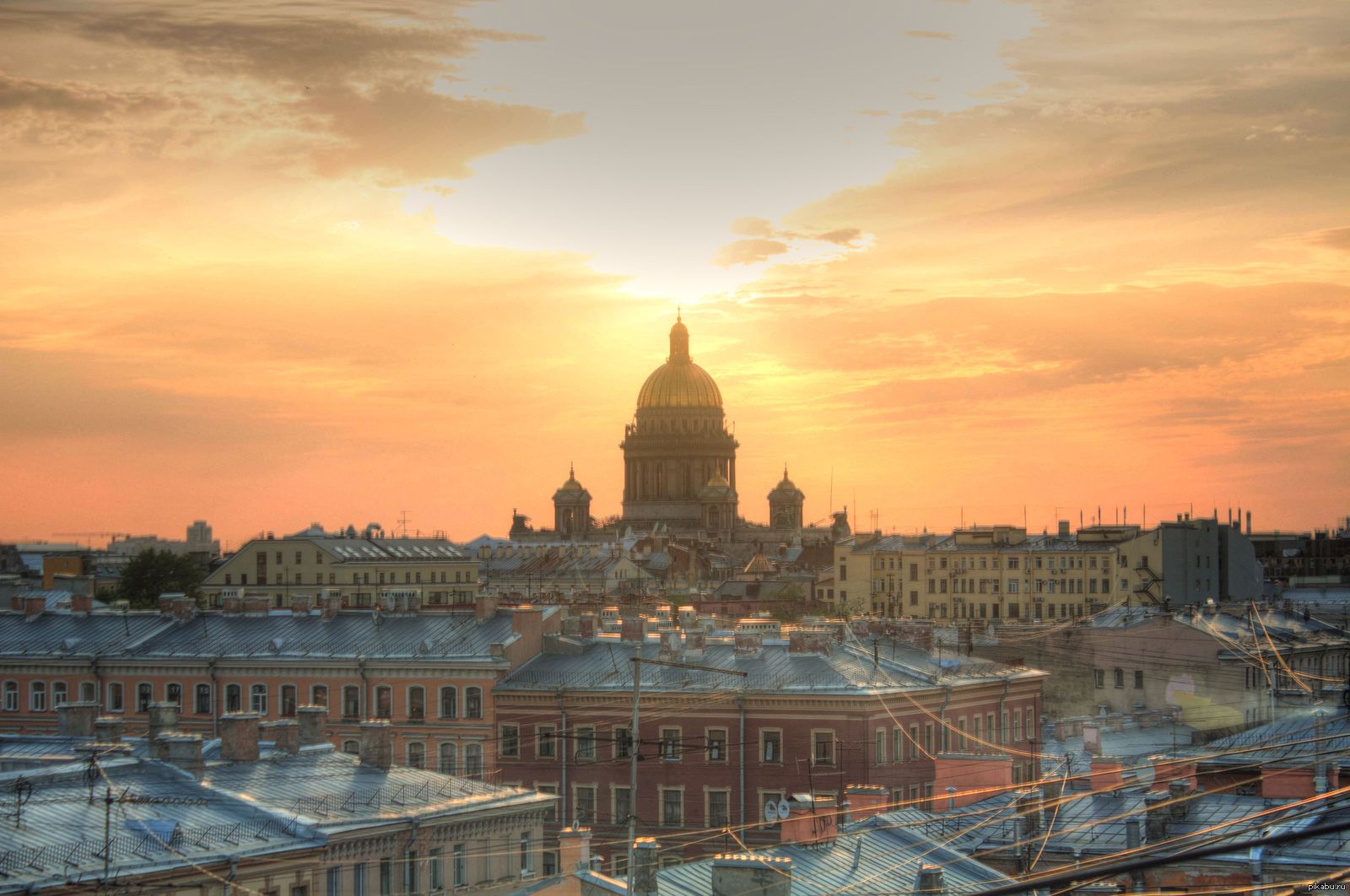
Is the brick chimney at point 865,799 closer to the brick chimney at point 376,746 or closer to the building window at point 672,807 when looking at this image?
the brick chimney at point 376,746

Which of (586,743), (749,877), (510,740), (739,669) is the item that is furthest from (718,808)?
(749,877)

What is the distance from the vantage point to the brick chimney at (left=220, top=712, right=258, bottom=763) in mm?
31656

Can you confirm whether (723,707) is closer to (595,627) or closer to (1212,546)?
(595,627)

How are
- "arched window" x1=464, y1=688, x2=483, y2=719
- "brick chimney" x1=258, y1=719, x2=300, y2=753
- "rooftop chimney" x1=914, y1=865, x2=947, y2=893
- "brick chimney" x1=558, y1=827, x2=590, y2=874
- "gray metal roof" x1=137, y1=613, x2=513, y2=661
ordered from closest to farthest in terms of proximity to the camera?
"rooftop chimney" x1=914, y1=865, x2=947, y2=893
"brick chimney" x1=558, y1=827, x2=590, y2=874
"brick chimney" x1=258, y1=719, x2=300, y2=753
"arched window" x1=464, y1=688, x2=483, y2=719
"gray metal roof" x1=137, y1=613, x2=513, y2=661

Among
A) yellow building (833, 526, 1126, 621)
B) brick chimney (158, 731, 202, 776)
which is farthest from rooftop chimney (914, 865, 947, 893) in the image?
yellow building (833, 526, 1126, 621)

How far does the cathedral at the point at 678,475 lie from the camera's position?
7146 inches

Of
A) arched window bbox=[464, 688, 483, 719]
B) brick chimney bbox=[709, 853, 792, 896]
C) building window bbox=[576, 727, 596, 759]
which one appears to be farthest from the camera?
arched window bbox=[464, 688, 483, 719]

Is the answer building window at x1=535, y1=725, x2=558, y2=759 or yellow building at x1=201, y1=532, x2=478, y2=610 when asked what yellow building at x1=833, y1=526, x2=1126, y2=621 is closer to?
yellow building at x1=201, y1=532, x2=478, y2=610

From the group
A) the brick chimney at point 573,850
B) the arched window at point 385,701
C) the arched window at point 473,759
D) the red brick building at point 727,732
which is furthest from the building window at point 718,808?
the brick chimney at point 573,850

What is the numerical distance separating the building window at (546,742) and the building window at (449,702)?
115 inches

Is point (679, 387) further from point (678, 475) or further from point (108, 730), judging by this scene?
point (108, 730)

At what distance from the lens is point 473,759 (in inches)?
1966

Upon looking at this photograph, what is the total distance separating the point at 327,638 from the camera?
5506cm

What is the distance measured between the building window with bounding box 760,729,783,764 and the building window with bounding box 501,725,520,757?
20.0 feet
